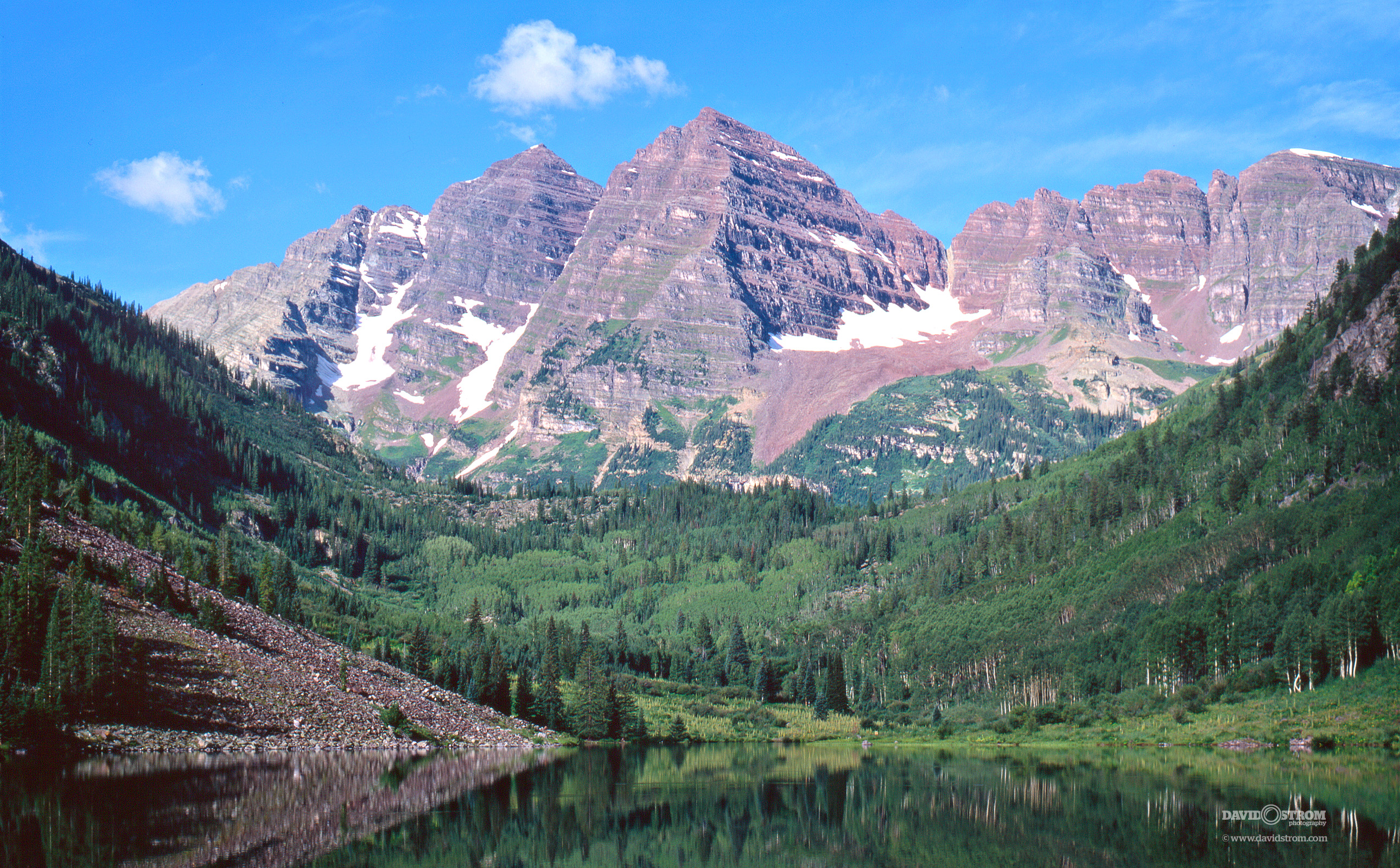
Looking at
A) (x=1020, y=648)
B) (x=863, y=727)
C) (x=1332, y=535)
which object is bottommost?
(x=863, y=727)

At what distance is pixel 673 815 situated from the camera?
235 ft

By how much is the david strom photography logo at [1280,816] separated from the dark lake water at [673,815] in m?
0.26

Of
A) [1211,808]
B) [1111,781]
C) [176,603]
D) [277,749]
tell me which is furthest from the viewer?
[176,603]

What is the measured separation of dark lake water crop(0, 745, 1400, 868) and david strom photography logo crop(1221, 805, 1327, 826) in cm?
26

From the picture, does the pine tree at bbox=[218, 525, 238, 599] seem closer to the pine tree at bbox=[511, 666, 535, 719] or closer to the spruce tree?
the spruce tree

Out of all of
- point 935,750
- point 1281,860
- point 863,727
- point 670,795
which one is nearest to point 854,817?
point 670,795

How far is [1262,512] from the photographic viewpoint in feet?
574

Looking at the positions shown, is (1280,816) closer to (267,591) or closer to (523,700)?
(523,700)

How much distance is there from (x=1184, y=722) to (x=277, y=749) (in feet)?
336

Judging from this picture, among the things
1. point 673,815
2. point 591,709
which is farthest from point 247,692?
point 673,815

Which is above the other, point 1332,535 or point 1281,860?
point 1332,535

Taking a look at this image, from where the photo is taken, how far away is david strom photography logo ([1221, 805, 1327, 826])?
61594 mm

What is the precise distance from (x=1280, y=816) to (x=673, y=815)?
35798mm

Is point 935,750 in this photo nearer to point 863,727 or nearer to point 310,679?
point 863,727
